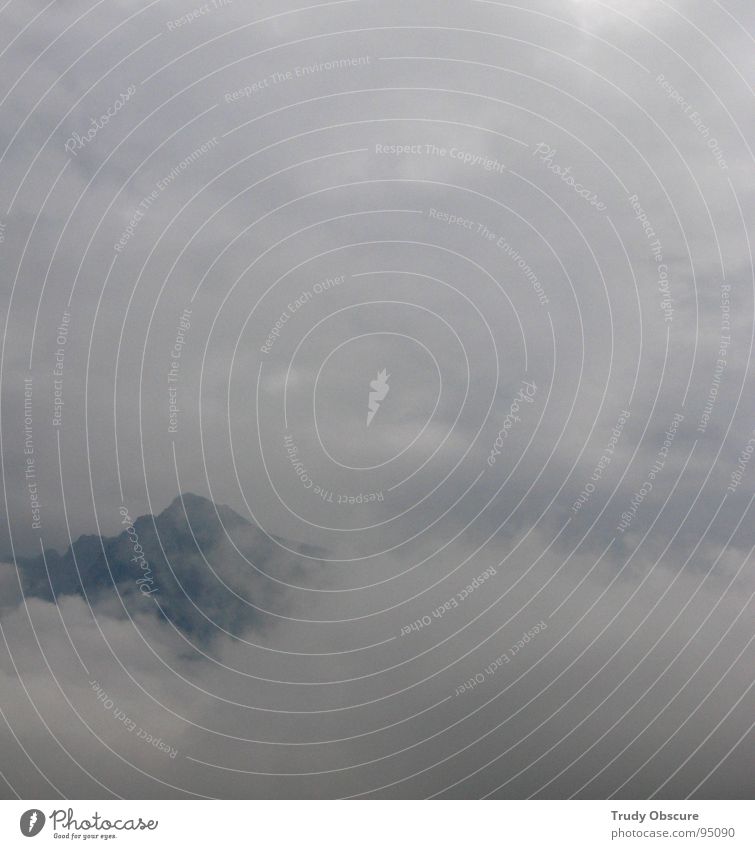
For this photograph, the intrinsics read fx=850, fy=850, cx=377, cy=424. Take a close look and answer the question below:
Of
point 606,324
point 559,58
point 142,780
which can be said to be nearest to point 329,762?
point 142,780

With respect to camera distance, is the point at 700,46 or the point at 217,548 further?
the point at 700,46

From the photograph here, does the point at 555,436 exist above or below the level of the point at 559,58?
below

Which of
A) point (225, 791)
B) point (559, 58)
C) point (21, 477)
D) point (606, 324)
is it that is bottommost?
point (225, 791)

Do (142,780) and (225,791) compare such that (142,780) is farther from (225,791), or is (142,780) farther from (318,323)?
(318,323)
